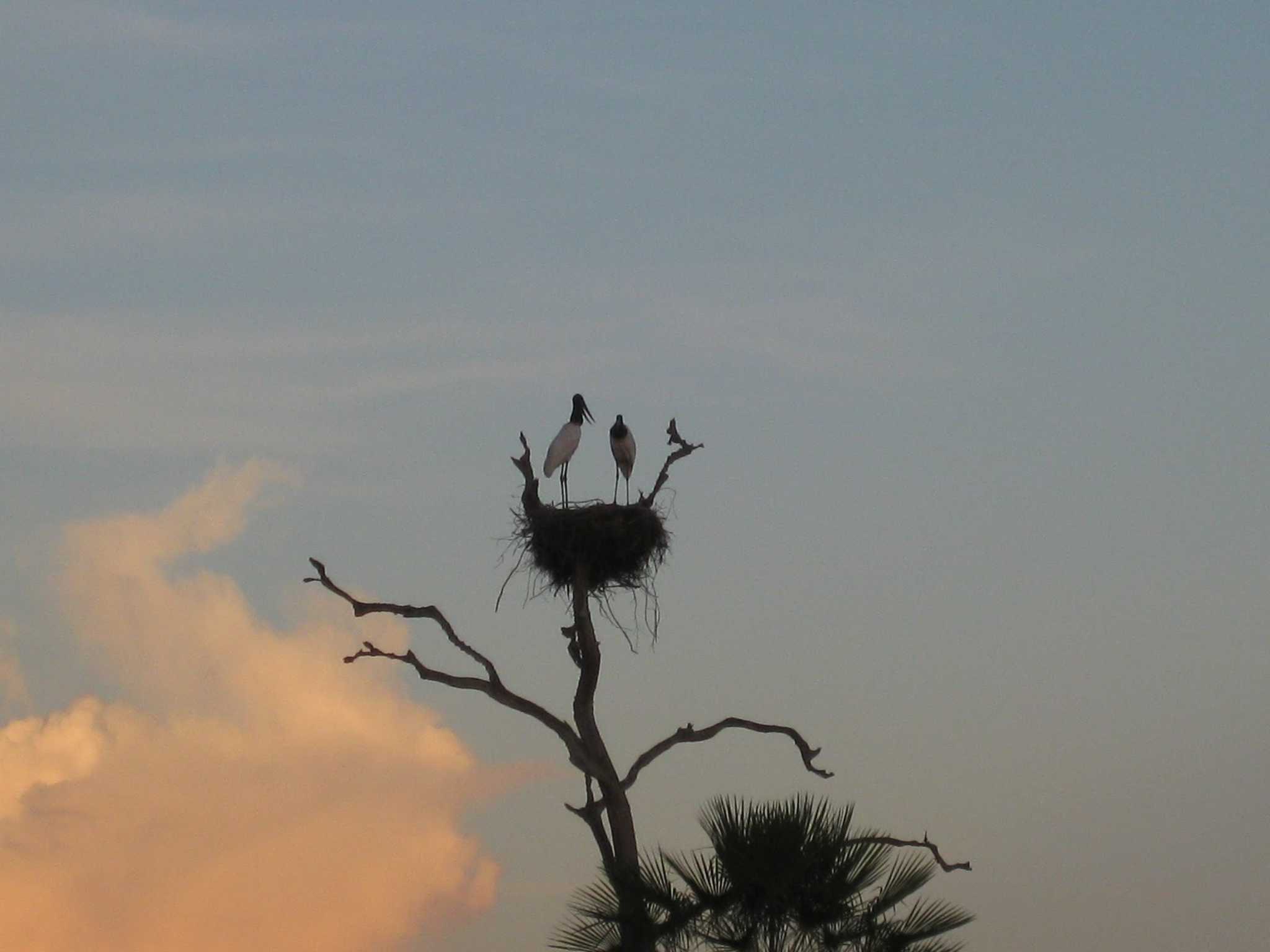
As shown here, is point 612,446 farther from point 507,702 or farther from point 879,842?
point 879,842

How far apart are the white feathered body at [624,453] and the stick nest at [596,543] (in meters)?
2.89

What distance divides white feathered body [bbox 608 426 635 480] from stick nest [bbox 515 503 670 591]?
2886 mm

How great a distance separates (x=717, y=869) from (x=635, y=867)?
2.22 ft

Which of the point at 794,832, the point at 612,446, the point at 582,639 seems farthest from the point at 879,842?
the point at 612,446

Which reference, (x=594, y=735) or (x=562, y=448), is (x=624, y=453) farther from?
(x=594, y=735)

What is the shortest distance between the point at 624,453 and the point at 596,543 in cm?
322

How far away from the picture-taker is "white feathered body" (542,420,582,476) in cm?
1877

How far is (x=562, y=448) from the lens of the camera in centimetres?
1892

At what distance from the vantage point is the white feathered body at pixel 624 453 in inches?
754

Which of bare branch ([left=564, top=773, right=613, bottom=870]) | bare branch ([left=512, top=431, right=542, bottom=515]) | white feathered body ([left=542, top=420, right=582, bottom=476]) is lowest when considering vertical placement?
bare branch ([left=564, top=773, right=613, bottom=870])

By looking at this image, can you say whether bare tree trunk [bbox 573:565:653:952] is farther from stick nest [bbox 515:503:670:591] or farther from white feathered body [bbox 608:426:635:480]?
white feathered body [bbox 608:426:635:480]

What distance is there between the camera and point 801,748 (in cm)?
1612

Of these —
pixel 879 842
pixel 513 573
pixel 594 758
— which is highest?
pixel 513 573

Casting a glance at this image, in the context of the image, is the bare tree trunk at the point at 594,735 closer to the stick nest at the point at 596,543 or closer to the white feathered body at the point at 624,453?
the stick nest at the point at 596,543
